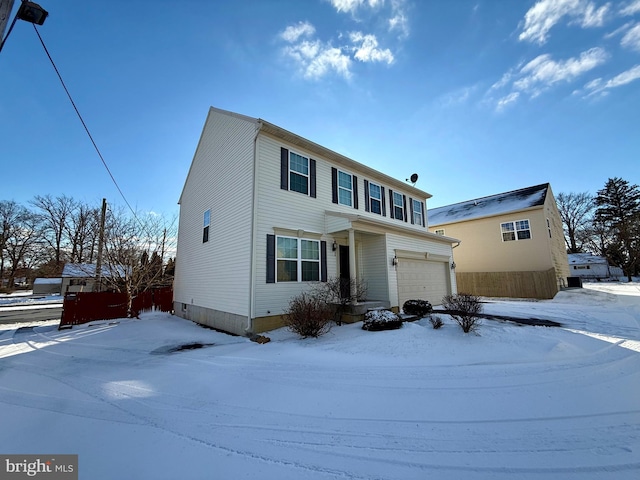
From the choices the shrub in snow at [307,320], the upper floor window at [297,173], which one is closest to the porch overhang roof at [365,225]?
the upper floor window at [297,173]

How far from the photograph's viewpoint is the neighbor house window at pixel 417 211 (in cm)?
1519

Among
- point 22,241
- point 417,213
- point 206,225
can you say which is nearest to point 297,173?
point 206,225

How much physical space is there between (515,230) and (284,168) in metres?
18.0

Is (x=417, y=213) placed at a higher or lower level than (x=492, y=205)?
lower

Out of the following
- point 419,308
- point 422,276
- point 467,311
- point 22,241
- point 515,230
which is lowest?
point 419,308

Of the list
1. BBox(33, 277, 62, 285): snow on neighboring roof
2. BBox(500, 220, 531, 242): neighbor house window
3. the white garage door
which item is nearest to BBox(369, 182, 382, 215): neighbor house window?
the white garage door

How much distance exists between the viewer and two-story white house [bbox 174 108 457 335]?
8453 mm

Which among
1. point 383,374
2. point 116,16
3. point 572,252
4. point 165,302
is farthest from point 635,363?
point 572,252

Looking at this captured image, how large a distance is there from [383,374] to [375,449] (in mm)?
2030

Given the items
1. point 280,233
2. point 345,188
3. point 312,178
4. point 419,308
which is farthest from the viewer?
point 345,188

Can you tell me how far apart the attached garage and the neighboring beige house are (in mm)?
7135

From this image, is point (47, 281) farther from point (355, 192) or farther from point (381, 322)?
point (381, 322)

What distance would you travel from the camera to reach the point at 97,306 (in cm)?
1223

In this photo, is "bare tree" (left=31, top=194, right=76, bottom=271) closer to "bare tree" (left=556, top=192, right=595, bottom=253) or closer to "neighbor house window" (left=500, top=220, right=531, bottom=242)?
"neighbor house window" (left=500, top=220, right=531, bottom=242)
